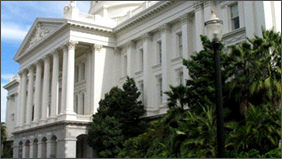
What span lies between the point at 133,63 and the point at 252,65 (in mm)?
21794

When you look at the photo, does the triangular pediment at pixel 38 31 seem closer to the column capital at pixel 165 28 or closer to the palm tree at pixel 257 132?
the column capital at pixel 165 28

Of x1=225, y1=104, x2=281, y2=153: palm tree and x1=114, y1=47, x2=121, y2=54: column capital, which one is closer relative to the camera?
x1=225, y1=104, x2=281, y2=153: palm tree

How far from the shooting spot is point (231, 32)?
30.6 meters

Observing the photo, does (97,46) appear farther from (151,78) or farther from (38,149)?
(38,149)

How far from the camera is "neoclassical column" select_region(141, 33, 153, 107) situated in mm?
40094

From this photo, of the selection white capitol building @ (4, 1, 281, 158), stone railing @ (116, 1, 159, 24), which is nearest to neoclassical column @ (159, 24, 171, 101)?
white capitol building @ (4, 1, 281, 158)

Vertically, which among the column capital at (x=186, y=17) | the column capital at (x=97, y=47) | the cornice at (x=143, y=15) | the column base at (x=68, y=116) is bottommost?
the column base at (x=68, y=116)

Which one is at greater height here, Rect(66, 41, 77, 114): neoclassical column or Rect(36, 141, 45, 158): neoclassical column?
Rect(66, 41, 77, 114): neoclassical column

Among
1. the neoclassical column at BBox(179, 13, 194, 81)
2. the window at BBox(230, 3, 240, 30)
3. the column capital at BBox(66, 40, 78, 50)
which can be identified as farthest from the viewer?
the column capital at BBox(66, 40, 78, 50)

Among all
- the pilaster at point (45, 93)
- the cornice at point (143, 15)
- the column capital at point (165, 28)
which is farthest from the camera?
the pilaster at point (45, 93)

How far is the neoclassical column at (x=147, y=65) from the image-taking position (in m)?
40.1

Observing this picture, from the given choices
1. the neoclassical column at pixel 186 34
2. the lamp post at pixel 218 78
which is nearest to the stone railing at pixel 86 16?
the neoclassical column at pixel 186 34

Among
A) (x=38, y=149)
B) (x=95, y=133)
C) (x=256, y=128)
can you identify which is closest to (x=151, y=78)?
(x=95, y=133)

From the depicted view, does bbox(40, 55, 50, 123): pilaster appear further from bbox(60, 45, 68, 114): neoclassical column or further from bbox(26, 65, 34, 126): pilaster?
bbox(60, 45, 68, 114): neoclassical column
